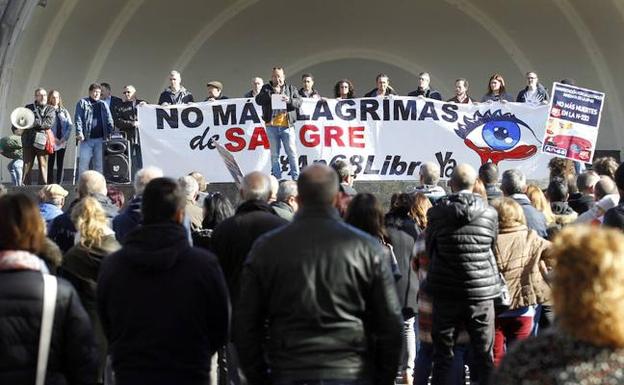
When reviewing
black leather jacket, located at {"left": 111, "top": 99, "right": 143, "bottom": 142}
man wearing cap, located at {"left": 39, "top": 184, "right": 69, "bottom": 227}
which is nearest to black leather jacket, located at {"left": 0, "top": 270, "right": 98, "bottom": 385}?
man wearing cap, located at {"left": 39, "top": 184, "right": 69, "bottom": 227}

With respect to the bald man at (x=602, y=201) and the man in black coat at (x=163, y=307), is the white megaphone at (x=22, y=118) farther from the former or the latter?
the man in black coat at (x=163, y=307)

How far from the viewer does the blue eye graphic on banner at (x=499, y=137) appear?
49.2 feet

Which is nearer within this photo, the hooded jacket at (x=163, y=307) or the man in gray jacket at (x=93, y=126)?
the hooded jacket at (x=163, y=307)

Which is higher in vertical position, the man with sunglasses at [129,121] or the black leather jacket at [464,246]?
the man with sunglasses at [129,121]

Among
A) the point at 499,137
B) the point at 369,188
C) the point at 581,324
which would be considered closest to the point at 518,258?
the point at 581,324

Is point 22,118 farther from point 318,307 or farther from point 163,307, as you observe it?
point 318,307

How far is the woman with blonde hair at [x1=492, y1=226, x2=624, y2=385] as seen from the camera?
3.38m

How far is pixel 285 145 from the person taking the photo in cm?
1481

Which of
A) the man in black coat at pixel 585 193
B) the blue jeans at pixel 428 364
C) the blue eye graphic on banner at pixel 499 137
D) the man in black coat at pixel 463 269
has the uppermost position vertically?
the blue eye graphic on banner at pixel 499 137

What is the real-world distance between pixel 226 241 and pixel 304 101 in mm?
8669

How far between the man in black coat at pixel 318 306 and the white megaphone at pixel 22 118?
1111cm

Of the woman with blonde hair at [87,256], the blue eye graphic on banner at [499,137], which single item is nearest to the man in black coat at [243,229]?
the woman with blonde hair at [87,256]

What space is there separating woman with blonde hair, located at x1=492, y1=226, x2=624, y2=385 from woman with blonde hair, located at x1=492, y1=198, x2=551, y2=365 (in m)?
Result: 4.12

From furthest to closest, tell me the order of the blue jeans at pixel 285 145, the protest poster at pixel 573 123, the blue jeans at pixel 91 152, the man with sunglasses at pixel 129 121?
1. the man with sunglasses at pixel 129 121
2. the blue jeans at pixel 91 152
3. the blue jeans at pixel 285 145
4. the protest poster at pixel 573 123
